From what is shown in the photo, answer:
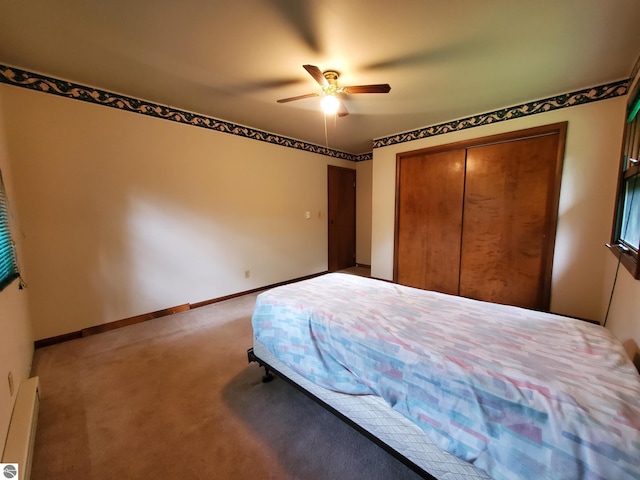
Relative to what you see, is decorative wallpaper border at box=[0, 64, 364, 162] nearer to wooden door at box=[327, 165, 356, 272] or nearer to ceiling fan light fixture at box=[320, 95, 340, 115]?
wooden door at box=[327, 165, 356, 272]

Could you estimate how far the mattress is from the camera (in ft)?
3.05

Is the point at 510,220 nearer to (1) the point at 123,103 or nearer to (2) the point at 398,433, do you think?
(2) the point at 398,433

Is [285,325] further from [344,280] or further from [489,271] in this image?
[489,271]

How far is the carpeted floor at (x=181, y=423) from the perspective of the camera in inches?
47.5

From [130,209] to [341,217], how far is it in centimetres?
335

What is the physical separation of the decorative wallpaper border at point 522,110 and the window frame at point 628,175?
1.14 feet

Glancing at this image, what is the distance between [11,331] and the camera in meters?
1.54

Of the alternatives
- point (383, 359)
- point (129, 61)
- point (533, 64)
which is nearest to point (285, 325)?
point (383, 359)

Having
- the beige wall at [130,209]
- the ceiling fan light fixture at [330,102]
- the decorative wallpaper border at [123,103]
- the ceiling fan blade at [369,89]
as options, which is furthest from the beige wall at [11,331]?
the ceiling fan blade at [369,89]

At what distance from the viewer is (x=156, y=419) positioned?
1499 millimetres

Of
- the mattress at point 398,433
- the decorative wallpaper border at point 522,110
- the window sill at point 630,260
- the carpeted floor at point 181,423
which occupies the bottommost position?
the carpeted floor at point 181,423

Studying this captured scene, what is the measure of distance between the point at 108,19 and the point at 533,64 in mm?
3063

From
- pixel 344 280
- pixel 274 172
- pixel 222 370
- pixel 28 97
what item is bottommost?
pixel 222 370

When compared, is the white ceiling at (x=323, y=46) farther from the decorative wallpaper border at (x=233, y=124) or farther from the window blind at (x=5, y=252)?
the window blind at (x=5, y=252)
